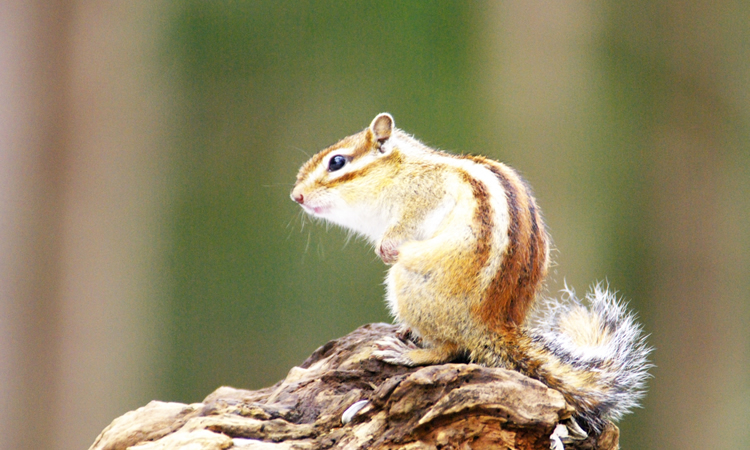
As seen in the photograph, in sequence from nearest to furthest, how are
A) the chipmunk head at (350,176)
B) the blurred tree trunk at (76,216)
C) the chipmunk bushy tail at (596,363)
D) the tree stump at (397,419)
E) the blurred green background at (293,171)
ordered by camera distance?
the tree stump at (397,419) → the chipmunk bushy tail at (596,363) → the chipmunk head at (350,176) → the blurred tree trunk at (76,216) → the blurred green background at (293,171)

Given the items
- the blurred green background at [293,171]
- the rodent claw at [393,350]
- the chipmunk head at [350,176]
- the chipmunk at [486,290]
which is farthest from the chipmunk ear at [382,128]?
the blurred green background at [293,171]

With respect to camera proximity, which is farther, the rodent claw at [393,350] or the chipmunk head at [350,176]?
the chipmunk head at [350,176]

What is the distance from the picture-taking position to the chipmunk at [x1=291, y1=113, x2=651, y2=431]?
1515 mm

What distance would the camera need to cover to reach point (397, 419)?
139 cm

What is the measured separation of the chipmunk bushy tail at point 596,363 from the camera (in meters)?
1.48

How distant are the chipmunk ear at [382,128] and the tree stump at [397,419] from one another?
2.26ft

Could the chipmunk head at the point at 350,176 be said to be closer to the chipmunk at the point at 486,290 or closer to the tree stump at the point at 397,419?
the chipmunk at the point at 486,290

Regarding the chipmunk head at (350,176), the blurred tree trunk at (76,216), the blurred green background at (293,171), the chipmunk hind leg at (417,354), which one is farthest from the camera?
the blurred green background at (293,171)

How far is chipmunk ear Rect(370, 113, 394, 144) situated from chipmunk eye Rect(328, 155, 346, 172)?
0.40 ft

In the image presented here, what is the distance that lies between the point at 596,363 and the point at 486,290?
1.03ft

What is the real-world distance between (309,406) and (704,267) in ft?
8.32

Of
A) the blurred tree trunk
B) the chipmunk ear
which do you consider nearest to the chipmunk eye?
the chipmunk ear

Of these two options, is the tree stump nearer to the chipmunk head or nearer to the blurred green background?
the chipmunk head

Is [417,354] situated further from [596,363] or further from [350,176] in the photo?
[350,176]
